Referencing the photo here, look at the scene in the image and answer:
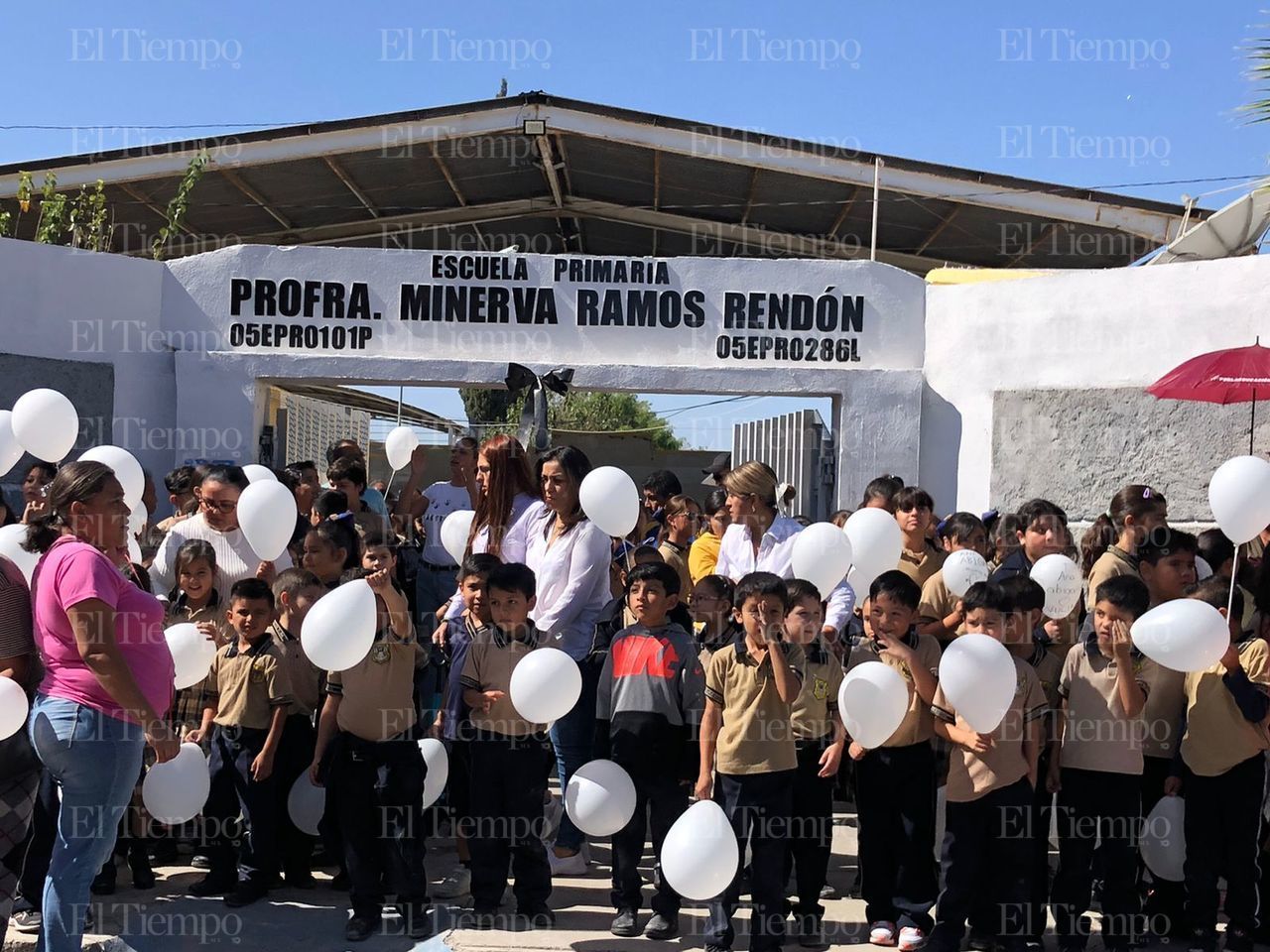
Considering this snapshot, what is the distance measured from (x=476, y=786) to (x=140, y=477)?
252 cm

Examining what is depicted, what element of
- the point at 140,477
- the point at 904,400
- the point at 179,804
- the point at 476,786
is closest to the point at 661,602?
the point at 476,786

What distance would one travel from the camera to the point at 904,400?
10219mm

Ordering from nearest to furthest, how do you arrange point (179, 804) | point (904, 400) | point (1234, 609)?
point (179, 804) → point (1234, 609) → point (904, 400)

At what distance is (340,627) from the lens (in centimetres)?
429

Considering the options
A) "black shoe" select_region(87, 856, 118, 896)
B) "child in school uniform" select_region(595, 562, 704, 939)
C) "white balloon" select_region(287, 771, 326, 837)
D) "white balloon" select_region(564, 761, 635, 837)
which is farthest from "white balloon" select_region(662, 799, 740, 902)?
"black shoe" select_region(87, 856, 118, 896)

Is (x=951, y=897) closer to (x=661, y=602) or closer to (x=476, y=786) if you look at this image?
(x=661, y=602)

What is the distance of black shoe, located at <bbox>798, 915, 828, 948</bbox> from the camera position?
450cm

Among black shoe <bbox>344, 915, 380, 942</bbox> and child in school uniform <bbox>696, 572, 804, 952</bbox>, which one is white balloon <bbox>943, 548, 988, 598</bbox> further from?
black shoe <bbox>344, 915, 380, 942</bbox>

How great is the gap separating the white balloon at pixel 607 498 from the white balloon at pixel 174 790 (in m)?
1.78

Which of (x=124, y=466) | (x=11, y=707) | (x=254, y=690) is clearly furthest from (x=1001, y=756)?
(x=124, y=466)

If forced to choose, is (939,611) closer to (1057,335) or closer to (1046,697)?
(1046,697)

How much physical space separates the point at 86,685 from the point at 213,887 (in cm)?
156

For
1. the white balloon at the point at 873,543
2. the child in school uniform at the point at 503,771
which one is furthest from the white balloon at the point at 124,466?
the white balloon at the point at 873,543

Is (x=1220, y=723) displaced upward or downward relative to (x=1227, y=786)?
upward
